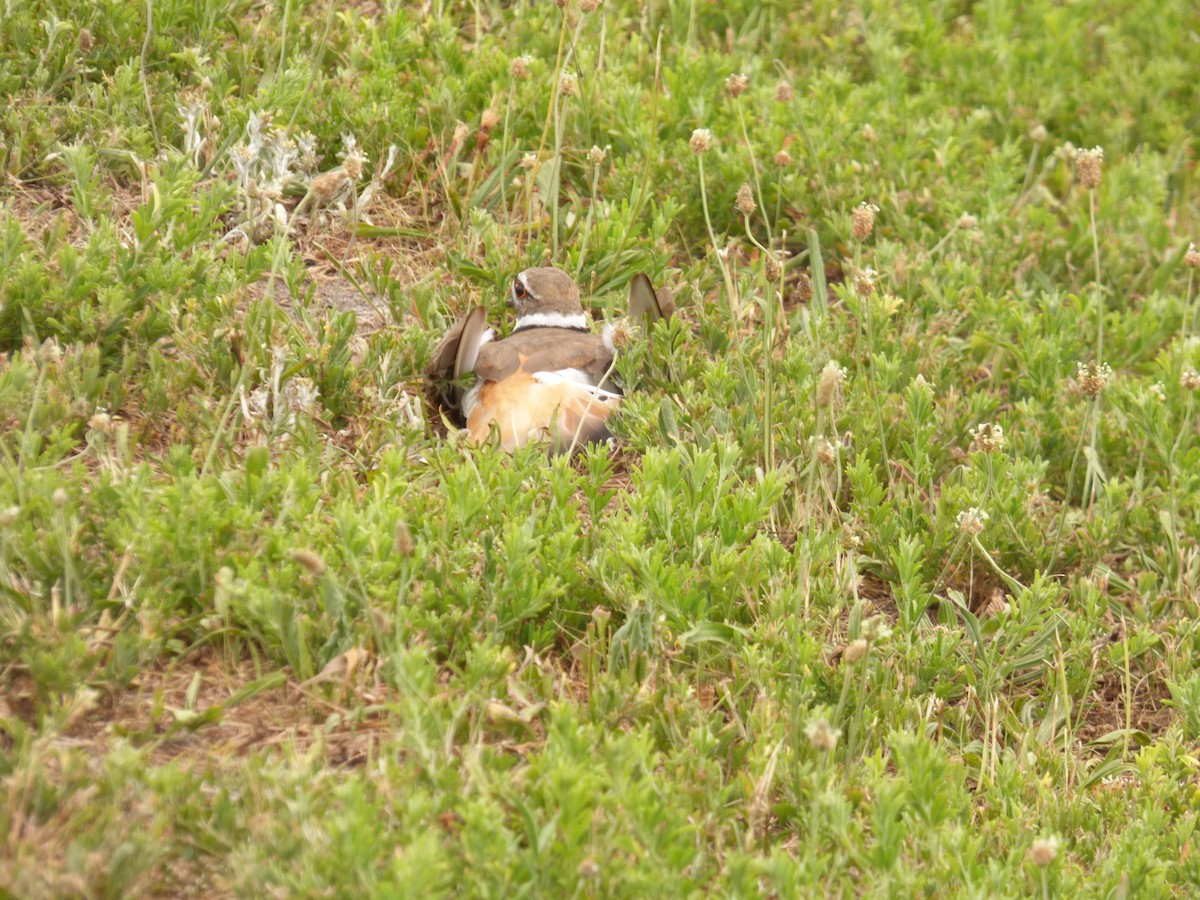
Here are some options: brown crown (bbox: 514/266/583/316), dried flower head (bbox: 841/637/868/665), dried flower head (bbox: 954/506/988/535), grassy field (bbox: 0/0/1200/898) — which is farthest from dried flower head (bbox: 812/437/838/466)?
brown crown (bbox: 514/266/583/316)

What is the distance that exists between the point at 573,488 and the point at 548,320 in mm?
1186

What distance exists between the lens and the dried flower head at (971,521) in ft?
15.6

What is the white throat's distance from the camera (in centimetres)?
562

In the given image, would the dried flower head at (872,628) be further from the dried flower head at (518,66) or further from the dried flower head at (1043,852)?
the dried flower head at (518,66)

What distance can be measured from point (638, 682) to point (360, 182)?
312 centimetres

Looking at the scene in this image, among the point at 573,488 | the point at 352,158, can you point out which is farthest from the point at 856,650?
the point at 352,158

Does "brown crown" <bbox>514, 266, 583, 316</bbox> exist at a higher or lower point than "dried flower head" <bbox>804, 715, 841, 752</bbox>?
higher

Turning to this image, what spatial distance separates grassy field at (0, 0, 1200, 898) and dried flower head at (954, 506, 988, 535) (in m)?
0.01

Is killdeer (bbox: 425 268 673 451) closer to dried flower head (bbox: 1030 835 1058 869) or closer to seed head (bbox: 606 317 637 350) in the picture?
seed head (bbox: 606 317 637 350)

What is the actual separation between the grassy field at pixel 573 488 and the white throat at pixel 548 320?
0.32m

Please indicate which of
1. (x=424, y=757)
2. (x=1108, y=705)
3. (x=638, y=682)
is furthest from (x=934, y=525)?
(x=424, y=757)

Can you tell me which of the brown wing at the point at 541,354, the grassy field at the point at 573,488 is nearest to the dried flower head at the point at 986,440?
the grassy field at the point at 573,488

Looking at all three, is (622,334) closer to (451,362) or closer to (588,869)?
(451,362)

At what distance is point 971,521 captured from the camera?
4773mm
